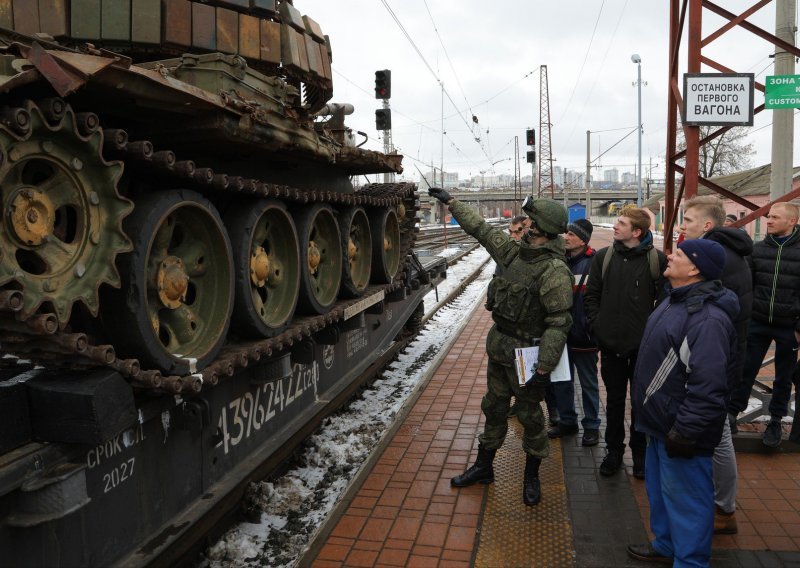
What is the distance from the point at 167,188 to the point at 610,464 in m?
3.50

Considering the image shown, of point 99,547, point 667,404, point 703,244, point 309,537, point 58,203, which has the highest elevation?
point 58,203

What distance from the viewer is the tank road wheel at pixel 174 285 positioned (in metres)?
3.19

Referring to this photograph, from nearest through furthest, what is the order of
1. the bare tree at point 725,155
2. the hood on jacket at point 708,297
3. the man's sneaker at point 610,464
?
the hood on jacket at point 708,297 → the man's sneaker at point 610,464 → the bare tree at point 725,155

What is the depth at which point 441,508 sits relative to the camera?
4371mm

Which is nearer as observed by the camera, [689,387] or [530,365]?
[689,387]

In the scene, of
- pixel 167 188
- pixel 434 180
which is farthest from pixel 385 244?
pixel 434 180

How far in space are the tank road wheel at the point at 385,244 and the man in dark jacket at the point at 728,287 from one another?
3467 mm

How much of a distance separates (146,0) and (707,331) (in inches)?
157

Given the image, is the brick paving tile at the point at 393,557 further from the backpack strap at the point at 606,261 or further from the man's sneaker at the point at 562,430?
the backpack strap at the point at 606,261

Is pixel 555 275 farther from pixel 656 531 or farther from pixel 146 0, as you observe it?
pixel 146 0

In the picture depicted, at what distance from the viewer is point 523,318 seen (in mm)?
4484

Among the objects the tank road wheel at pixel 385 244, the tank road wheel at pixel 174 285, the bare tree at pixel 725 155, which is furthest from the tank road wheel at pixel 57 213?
the bare tree at pixel 725 155

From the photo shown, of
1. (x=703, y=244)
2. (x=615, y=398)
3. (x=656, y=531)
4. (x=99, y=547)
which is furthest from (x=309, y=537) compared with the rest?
(x=703, y=244)

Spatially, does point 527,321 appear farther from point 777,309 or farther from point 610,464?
point 777,309
